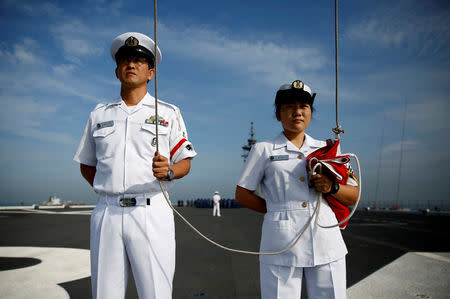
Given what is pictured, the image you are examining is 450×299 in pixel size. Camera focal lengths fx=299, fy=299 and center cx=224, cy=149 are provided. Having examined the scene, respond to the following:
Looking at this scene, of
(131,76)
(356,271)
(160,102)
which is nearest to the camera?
(131,76)

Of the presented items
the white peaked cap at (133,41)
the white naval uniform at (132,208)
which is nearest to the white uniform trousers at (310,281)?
the white naval uniform at (132,208)

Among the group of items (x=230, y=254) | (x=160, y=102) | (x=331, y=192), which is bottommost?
(x=230, y=254)

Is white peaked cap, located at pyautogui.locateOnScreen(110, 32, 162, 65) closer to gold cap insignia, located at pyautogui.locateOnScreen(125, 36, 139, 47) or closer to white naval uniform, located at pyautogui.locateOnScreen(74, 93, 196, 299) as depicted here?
gold cap insignia, located at pyautogui.locateOnScreen(125, 36, 139, 47)

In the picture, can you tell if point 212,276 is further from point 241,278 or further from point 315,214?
point 315,214

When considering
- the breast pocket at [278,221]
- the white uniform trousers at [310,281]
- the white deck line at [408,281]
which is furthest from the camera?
the white deck line at [408,281]

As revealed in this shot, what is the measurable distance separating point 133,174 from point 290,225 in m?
1.14

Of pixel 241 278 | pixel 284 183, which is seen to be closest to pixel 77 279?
pixel 241 278

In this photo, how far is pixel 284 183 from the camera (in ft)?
7.00

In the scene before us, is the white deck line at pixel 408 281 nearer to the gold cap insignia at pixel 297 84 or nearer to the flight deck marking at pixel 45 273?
the gold cap insignia at pixel 297 84

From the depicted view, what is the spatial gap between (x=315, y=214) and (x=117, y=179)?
1.39 meters

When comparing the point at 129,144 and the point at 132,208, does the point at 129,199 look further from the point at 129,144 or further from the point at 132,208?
the point at 129,144

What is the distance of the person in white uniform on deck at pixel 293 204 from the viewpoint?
1.98 metres

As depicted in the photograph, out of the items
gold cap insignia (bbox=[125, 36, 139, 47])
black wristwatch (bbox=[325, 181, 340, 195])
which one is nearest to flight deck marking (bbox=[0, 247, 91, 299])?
gold cap insignia (bbox=[125, 36, 139, 47])

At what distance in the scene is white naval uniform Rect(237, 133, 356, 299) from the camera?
198cm
